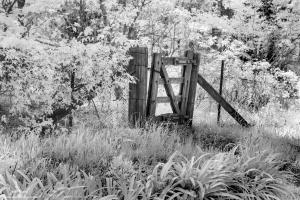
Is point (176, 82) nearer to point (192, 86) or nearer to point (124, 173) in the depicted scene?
point (192, 86)

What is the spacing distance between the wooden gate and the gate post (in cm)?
38

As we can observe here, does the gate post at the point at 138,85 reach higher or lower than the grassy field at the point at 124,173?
higher

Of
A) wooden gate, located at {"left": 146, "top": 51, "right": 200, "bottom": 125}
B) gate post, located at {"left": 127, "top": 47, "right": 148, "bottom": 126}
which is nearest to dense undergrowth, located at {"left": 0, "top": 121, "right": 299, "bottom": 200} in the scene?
gate post, located at {"left": 127, "top": 47, "right": 148, "bottom": 126}

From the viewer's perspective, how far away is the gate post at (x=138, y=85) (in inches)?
266

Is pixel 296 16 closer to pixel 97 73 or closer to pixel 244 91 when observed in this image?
pixel 244 91

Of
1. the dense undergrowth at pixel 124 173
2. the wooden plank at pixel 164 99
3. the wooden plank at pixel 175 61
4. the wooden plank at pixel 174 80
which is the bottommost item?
the dense undergrowth at pixel 124 173

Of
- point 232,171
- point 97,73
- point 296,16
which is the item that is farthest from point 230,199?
point 296,16

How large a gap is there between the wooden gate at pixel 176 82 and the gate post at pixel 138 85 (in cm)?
38

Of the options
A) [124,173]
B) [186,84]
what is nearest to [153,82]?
[186,84]

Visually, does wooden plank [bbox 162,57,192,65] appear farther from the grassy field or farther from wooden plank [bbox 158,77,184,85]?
the grassy field

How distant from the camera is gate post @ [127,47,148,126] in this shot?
6.76m

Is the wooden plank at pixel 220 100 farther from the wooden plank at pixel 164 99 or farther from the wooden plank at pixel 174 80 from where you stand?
the wooden plank at pixel 164 99

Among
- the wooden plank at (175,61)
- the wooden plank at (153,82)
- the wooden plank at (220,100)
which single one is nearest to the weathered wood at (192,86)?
the wooden plank at (175,61)

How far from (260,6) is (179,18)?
3320 mm
